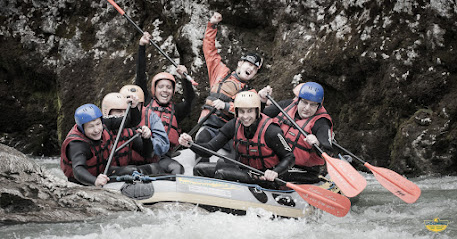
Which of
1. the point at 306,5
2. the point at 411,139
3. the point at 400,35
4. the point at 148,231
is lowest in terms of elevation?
the point at 148,231

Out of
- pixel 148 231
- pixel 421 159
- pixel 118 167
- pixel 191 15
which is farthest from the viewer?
pixel 191 15

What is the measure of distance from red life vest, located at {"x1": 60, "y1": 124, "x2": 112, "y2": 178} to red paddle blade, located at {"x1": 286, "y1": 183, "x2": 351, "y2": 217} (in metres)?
1.97

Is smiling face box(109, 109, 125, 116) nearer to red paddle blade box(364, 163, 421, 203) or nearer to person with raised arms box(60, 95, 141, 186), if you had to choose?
person with raised arms box(60, 95, 141, 186)

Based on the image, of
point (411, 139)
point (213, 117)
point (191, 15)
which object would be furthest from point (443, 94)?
point (191, 15)

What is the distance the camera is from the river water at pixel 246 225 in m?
4.08

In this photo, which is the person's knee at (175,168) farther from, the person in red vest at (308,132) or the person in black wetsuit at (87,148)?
the person in red vest at (308,132)

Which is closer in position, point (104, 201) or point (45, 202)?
point (45, 202)

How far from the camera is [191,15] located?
8.95 metres

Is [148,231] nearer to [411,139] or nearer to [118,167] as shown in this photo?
[118,167]

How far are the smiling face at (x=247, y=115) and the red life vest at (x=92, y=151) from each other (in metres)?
1.46

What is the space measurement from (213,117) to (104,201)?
6.93 feet

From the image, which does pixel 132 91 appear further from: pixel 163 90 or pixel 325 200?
pixel 325 200

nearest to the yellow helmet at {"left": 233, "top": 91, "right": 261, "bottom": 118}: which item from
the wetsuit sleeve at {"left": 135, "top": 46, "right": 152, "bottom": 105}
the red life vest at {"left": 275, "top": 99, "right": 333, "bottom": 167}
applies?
the red life vest at {"left": 275, "top": 99, "right": 333, "bottom": 167}

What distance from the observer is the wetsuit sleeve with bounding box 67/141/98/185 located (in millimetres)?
4918
